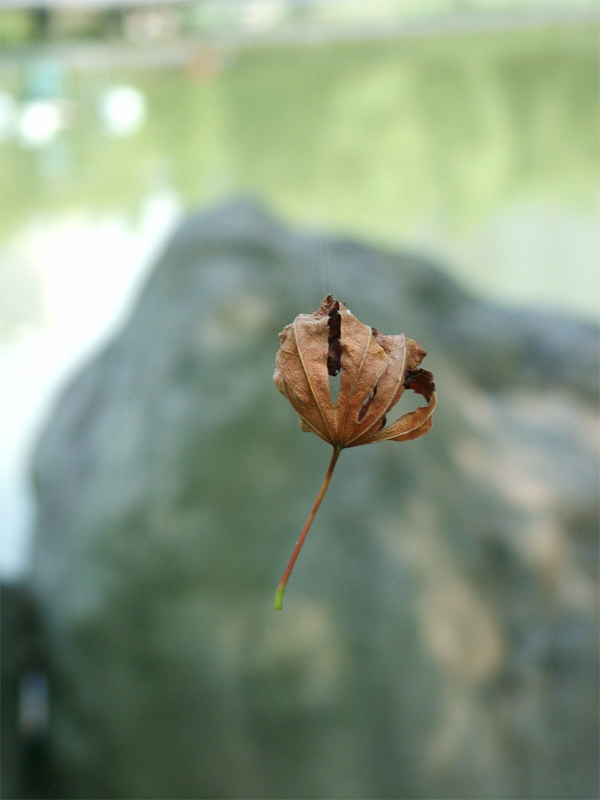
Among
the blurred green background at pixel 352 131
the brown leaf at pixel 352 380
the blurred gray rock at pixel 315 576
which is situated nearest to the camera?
the brown leaf at pixel 352 380

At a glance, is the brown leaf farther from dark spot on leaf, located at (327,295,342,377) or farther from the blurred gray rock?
the blurred gray rock

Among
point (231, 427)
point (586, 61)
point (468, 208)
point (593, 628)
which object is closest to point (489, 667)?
point (593, 628)

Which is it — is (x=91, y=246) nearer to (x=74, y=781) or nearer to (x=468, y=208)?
(x=468, y=208)

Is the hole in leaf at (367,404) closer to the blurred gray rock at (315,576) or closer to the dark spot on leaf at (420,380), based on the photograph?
the dark spot on leaf at (420,380)

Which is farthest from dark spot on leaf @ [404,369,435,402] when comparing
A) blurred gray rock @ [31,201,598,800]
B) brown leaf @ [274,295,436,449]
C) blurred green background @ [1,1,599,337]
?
blurred green background @ [1,1,599,337]

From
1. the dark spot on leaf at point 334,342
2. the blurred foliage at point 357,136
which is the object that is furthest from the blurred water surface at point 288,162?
the dark spot on leaf at point 334,342

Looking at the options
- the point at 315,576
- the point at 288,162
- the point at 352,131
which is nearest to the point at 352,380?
the point at 315,576

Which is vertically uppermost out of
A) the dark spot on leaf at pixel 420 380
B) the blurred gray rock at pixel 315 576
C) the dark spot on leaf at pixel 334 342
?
the dark spot on leaf at pixel 334 342
